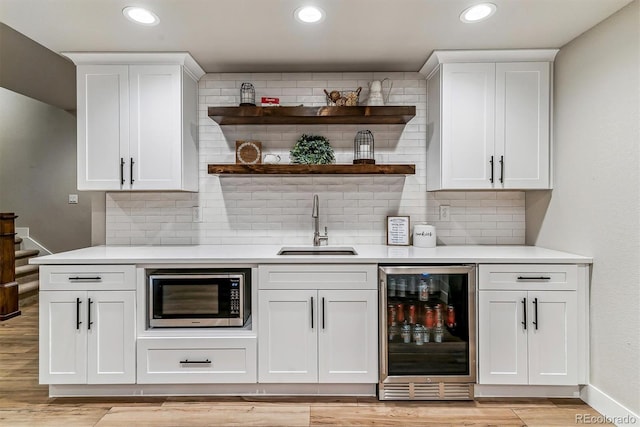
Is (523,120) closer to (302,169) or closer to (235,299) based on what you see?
(302,169)

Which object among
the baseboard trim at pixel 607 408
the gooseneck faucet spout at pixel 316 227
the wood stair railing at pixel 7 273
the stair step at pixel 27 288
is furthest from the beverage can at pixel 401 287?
the stair step at pixel 27 288

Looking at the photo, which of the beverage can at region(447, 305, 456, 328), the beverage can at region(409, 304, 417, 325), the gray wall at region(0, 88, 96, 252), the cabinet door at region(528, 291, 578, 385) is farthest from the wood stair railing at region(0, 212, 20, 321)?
the cabinet door at region(528, 291, 578, 385)

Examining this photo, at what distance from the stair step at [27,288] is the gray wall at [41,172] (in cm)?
110

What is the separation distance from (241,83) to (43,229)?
4728 millimetres

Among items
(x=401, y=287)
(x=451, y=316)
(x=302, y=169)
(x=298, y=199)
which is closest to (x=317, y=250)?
(x=298, y=199)

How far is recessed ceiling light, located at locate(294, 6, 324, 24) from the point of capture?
6.80 feet

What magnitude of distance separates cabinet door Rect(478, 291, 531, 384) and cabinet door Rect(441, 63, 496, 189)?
82 centimetres

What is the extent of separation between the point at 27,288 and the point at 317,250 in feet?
13.2

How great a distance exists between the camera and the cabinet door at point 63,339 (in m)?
2.29

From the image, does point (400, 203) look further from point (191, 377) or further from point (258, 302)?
point (191, 377)

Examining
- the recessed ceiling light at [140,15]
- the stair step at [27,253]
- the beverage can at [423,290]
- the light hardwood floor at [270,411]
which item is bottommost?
the light hardwood floor at [270,411]

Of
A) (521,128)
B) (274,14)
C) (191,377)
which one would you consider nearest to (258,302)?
(191,377)

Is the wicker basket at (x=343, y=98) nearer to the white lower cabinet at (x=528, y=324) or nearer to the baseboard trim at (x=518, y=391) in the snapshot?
the white lower cabinet at (x=528, y=324)

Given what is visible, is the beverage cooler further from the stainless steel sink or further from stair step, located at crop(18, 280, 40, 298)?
stair step, located at crop(18, 280, 40, 298)
